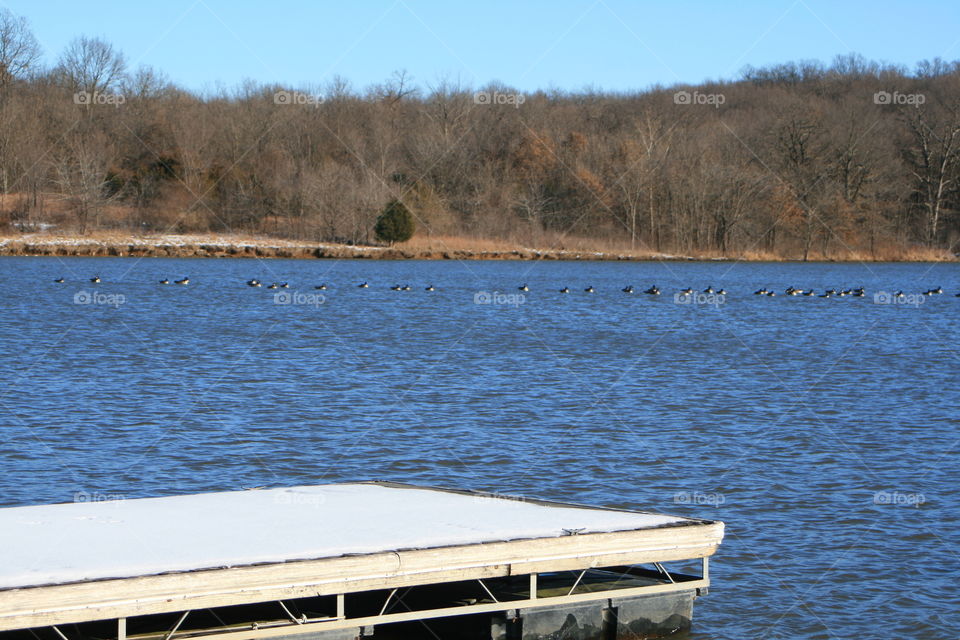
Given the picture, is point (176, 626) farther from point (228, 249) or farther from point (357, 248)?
point (357, 248)

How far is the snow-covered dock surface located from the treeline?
239 feet

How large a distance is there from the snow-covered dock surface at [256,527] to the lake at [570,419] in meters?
1.84

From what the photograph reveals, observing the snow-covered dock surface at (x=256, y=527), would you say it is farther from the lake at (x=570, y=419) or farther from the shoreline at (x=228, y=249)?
the shoreline at (x=228, y=249)

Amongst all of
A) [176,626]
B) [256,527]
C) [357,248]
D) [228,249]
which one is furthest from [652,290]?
[176,626]

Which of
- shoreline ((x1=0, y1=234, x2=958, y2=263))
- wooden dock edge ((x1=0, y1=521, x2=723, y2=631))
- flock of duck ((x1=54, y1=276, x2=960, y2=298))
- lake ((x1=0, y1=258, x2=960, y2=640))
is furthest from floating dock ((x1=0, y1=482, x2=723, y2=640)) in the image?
shoreline ((x1=0, y1=234, x2=958, y2=263))

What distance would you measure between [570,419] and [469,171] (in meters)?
79.5

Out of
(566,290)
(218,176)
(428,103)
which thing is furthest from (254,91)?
(566,290)

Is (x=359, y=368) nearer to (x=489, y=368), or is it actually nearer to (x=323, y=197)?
(x=489, y=368)

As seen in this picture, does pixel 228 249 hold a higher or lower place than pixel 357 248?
lower

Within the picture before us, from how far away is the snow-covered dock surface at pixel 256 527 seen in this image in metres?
7.80

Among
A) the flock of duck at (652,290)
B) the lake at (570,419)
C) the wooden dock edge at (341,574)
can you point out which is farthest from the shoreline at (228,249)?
the wooden dock edge at (341,574)

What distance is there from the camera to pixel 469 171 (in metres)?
98.6

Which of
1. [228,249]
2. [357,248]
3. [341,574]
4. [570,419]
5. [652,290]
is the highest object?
[357,248]

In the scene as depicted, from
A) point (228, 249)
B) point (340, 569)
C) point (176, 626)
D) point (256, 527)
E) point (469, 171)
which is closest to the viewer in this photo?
point (176, 626)
